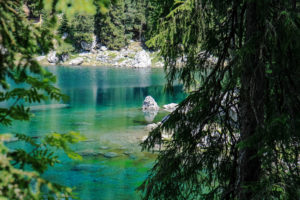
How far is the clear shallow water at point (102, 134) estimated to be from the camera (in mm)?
12291

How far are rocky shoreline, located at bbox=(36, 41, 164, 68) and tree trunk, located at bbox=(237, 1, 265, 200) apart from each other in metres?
57.7

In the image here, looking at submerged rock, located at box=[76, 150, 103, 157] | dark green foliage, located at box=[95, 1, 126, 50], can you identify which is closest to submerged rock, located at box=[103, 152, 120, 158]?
submerged rock, located at box=[76, 150, 103, 157]

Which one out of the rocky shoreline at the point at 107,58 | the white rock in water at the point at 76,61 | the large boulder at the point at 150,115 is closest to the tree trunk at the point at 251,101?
the large boulder at the point at 150,115

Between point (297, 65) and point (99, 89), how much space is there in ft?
105

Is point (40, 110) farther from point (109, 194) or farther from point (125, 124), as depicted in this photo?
point (109, 194)

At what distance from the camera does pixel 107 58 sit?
6706cm

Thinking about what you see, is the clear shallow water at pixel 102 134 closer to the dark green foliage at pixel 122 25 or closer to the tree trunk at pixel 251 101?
the tree trunk at pixel 251 101

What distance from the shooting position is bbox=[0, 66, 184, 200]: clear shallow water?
40.3 feet

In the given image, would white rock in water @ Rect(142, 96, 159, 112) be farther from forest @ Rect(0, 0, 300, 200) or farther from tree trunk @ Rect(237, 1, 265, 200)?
tree trunk @ Rect(237, 1, 265, 200)

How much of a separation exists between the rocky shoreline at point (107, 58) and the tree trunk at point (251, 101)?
57727 mm

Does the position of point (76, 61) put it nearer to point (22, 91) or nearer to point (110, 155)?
point (110, 155)

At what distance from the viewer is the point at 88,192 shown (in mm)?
11695

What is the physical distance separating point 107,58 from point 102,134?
165 ft

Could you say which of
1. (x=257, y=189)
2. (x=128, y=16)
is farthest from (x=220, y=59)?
(x=128, y=16)
